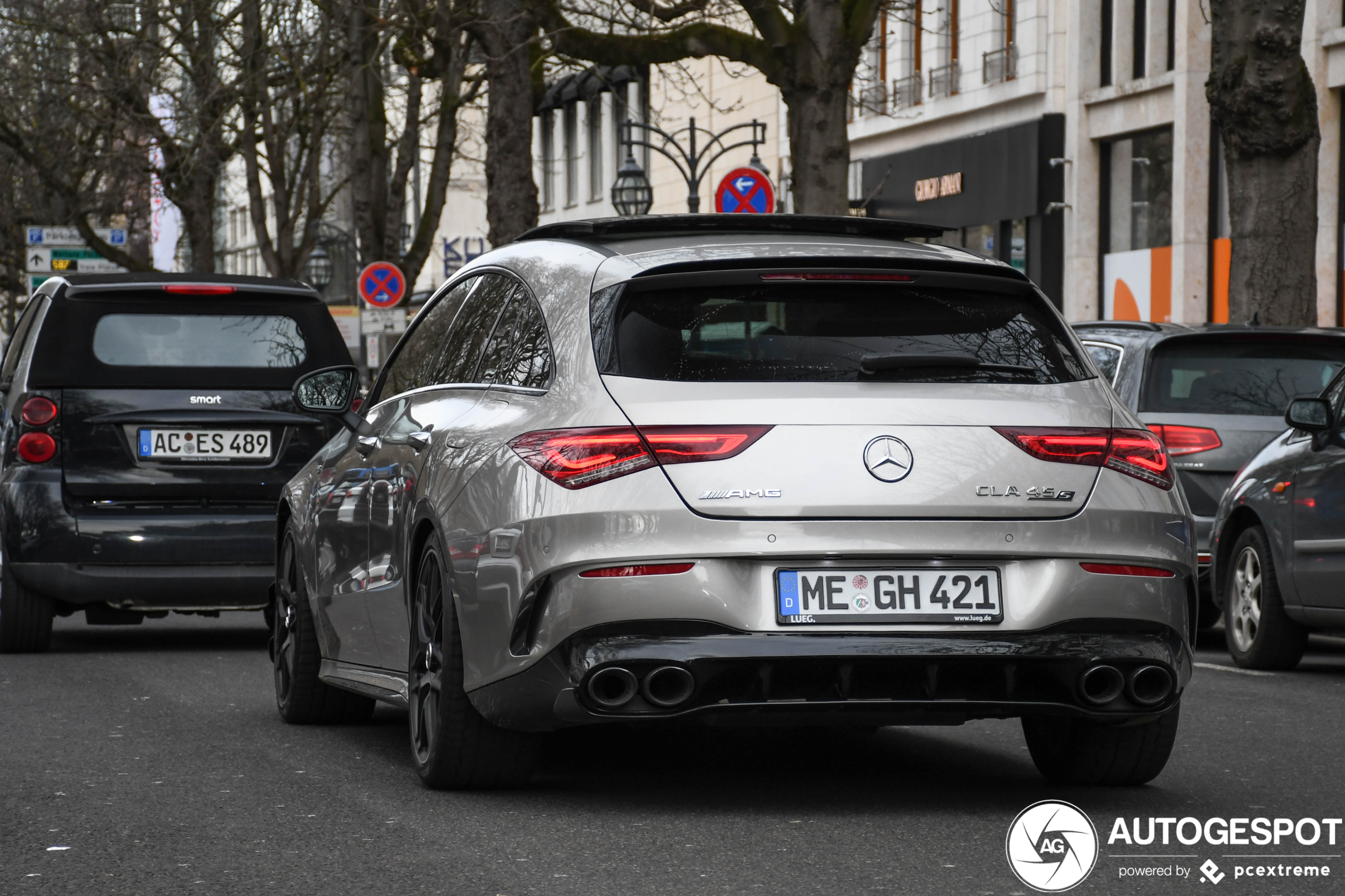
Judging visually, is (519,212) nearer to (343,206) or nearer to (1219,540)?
(1219,540)

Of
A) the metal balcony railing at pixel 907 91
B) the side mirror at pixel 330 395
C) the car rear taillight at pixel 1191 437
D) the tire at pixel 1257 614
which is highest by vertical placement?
the metal balcony railing at pixel 907 91

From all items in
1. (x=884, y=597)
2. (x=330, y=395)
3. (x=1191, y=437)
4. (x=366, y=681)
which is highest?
(x=330, y=395)

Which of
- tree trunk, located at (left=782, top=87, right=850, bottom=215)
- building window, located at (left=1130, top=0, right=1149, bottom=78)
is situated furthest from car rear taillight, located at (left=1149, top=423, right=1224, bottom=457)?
building window, located at (left=1130, top=0, right=1149, bottom=78)

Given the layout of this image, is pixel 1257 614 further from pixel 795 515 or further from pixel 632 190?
pixel 632 190

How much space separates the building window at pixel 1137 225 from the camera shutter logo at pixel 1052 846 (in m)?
27.7

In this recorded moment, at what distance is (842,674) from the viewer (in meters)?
5.95

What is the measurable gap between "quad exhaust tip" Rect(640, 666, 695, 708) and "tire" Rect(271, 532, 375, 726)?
258 cm

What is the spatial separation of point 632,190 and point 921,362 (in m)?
22.3

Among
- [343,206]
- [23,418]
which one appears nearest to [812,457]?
[23,418]

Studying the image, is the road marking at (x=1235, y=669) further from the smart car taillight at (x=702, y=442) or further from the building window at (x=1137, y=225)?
the building window at (x=1137, y=225)

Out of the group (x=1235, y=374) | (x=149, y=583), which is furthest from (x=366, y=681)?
(x=1235, y=374)

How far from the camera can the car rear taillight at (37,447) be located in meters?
11.3

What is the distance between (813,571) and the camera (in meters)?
5.90

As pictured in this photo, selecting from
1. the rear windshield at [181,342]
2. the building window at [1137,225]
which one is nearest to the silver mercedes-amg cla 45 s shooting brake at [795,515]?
the rear windshield at [181,342]
